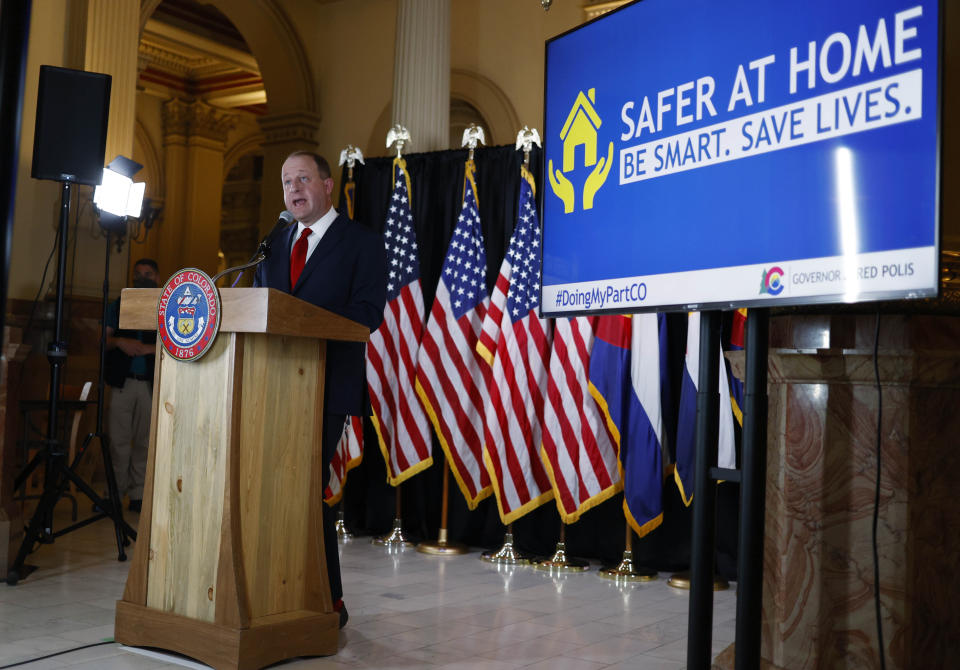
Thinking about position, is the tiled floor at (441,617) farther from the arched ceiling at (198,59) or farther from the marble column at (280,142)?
the arched ceiling at (198,59)

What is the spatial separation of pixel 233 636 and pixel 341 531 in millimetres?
3060

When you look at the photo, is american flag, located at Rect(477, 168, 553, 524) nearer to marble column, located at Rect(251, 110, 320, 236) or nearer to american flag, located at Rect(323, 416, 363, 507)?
american flag, located at Rect(323, 416, 363, 507)

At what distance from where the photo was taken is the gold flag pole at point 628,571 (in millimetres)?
4672

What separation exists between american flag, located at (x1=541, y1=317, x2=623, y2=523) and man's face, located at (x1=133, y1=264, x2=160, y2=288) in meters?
2.86

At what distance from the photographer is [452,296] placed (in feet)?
18.1

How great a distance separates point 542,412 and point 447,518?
0.86 metres

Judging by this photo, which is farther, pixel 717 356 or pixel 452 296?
pixel 452 296

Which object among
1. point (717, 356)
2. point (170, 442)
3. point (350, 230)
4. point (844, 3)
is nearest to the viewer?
point (844, 3)

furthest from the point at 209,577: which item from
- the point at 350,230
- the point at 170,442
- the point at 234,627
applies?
the point at 350,230

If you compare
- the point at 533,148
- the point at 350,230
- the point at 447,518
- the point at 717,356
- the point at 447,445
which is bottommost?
the point at 447,518

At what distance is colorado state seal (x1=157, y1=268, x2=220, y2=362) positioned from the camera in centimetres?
280

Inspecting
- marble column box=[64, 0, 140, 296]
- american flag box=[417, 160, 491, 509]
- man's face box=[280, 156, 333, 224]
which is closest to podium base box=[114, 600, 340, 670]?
man's face box=[280, 156, 333, 224]

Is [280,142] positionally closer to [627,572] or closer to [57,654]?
[627,572]

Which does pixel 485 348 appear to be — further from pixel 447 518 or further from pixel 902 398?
pixel 902 398
